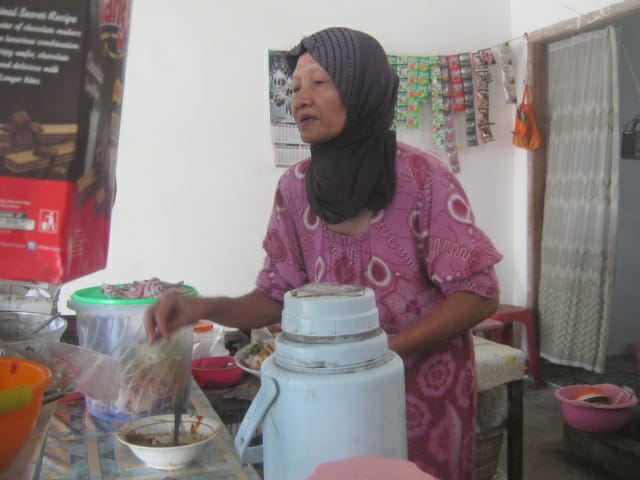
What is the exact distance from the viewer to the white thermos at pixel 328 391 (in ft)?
2.19

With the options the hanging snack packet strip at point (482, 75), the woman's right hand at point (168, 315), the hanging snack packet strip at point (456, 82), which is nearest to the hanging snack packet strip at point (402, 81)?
the hanging snack packet strip at point (456, 82)

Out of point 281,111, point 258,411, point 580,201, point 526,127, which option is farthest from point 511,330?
point 258,411

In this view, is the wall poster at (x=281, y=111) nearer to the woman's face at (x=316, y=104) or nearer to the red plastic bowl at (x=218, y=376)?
the red plastic bowl at (x=218, y=376)

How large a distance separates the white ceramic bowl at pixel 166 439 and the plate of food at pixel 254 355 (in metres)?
0.46

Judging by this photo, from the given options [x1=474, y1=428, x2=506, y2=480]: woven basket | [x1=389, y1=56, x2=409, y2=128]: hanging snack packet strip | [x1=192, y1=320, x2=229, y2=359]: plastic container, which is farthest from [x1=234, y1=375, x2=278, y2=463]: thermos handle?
[x1=389, y1=56, x2=409, y2=128]: hanging snack packet strip

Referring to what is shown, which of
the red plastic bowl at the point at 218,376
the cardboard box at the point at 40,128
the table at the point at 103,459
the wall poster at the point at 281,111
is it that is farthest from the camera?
the wall poster at the point at 281,111

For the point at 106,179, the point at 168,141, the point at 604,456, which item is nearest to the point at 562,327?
the point at 604,456

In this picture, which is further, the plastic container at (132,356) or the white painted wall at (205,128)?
the white painted wall at (205,128)

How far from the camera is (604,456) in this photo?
2832 millimetres

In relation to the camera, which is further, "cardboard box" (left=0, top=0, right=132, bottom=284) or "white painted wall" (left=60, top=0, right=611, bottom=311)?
"white painted wall" (left=60, top=0, right=611, bottom=311)

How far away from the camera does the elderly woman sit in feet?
3.70

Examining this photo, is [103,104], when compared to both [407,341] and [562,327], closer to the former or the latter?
[407,341]

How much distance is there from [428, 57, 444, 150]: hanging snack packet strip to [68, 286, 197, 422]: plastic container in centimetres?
307

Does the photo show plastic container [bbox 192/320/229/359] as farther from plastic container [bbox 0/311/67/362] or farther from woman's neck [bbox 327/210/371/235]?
woman's neck [bbox 327/210/371/235]
